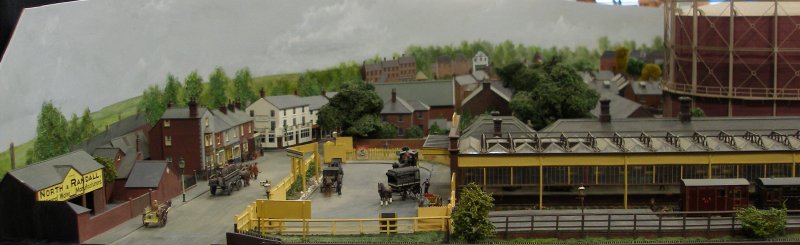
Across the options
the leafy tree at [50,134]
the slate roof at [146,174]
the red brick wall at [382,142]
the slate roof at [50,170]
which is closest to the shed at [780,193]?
the red brick wall at [382,142]

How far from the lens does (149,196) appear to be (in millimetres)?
25297

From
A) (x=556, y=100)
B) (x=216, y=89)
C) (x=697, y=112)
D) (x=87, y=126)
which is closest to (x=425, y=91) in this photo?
(x=556, y=100)

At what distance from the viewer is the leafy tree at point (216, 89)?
3794cm

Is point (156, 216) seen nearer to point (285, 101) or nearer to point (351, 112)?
point (351, 112)

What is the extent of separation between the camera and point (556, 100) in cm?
3566

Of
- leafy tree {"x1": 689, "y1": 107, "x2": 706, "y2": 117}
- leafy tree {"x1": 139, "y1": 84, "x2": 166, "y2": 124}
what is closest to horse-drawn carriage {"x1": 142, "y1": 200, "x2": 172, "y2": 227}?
leafy tree {"x1": 139, "y1": 84, "x2": 166, "y2": 124}

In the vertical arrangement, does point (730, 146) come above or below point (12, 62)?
below

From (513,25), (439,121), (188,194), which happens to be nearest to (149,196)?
(188,194)

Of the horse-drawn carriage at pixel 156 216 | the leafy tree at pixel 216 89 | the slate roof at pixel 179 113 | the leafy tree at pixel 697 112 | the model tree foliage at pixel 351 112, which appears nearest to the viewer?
the horse-drawn carriage at pixel 156 216

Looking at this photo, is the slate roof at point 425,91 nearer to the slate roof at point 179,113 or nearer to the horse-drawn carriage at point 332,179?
the slate roof at point 179,113

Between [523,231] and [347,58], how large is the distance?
27.2 meters

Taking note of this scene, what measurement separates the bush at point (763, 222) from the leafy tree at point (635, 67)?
36681 mm

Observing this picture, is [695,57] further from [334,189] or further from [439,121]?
[334,189]

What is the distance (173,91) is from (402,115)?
31.2 feet
